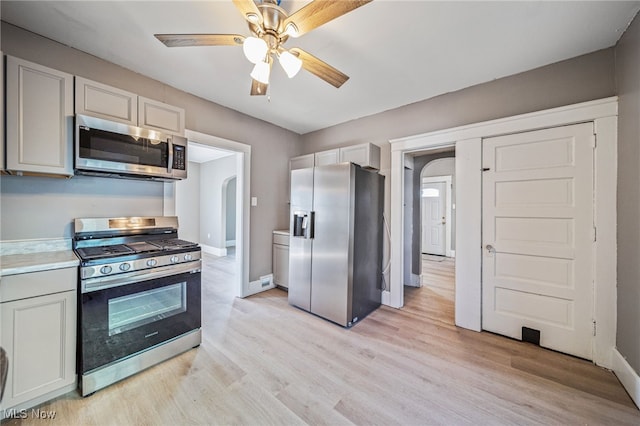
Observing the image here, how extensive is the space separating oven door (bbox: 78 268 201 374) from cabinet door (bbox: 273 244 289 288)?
5.13ft

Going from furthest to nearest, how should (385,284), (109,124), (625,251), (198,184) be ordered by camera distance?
(198,184), (385,284), (109,124), (625,251)

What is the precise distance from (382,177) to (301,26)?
217 cm

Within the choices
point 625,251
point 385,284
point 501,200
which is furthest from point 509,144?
point 385,284

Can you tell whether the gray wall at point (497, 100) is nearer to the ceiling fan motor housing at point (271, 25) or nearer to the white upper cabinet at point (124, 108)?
the ceiling fan motor housing at point (271, 25)

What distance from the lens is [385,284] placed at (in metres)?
3.35

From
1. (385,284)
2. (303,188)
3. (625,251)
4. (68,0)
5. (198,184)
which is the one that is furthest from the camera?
(198,184)

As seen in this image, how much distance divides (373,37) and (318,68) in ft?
1.90

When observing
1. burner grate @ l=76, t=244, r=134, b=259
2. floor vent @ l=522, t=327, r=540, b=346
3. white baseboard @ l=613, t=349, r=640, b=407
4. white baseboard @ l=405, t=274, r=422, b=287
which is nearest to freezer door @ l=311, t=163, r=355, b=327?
floor vent @ l=522, t=327, r=540, b=346

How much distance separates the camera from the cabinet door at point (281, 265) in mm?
3709

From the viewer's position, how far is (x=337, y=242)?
9.08 ft

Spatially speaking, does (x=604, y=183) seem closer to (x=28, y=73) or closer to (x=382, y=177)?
(x=382, y=177)

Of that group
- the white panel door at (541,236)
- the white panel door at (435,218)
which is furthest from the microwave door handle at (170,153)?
the white panel door at (435,218)

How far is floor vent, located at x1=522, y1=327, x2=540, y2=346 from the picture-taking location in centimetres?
233

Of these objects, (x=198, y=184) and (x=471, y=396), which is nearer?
(x=471, y=396)
